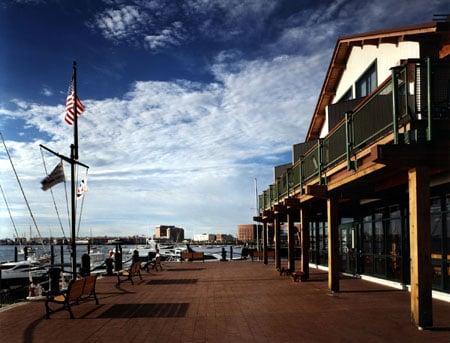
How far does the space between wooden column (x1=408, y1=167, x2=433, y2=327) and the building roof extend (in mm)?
6425

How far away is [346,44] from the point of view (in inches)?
802

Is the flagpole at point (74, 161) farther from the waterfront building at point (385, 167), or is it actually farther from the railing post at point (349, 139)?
the railing post at point (349, 139)

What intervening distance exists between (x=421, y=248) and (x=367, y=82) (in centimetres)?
1173

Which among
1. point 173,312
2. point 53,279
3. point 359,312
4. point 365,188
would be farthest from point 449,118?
point 53,279

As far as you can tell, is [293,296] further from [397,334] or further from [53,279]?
[53,279]

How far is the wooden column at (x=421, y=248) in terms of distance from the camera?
8.80m

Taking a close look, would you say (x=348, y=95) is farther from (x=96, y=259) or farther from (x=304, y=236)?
(x=96, y=259)

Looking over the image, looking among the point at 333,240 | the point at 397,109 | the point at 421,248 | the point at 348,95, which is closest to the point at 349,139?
the point at 397,109

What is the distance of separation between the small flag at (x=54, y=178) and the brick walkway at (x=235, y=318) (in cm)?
387

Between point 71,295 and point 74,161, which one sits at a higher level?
point 74,161

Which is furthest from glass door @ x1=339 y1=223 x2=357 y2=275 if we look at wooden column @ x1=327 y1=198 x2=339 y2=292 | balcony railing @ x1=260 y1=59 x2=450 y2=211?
balcony railing @ x1=260 y1=59 x2=450 y2=211

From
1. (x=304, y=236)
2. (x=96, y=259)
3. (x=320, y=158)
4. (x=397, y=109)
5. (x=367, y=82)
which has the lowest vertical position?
(x=96, y=259)

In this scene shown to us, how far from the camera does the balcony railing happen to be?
840cm

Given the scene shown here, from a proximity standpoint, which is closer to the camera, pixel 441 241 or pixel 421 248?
pixel 421 248
